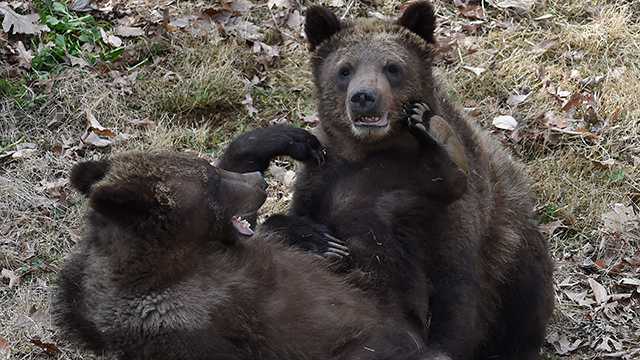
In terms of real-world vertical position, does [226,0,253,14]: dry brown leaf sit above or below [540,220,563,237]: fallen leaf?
below

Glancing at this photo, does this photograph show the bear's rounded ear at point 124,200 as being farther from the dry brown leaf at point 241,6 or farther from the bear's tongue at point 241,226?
the dry brown leaf at point 241,6

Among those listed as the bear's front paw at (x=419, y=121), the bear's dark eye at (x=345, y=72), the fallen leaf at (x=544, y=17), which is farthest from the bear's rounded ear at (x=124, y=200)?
the fallen leaf at (x=544, y=17)

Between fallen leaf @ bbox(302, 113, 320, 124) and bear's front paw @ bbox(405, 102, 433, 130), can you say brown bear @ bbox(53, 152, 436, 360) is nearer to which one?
bear's front paw @ bbox(405, 102, 433, 130)

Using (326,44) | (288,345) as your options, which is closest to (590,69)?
(326,44)

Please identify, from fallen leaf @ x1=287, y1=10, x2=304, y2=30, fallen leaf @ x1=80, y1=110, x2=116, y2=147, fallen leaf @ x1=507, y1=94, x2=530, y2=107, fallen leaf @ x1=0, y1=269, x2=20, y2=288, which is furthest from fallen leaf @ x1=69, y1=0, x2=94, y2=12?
fallen leaf @ x1=507, y1=94, x2=530, y2=107

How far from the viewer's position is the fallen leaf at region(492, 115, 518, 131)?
32.8 feet

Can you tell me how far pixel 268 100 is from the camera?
416 inches

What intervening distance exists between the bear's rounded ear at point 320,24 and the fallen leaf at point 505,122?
9.46 feet

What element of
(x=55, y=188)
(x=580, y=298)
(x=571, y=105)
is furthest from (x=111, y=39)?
(x=580, y=298)

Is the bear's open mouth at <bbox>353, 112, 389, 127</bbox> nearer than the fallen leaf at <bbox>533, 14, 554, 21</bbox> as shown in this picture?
Yes

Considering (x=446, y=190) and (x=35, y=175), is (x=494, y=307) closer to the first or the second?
(x=446, y=190)

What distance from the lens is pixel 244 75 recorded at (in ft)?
35.2

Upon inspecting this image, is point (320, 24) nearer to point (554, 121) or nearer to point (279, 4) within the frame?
point (554, 121)

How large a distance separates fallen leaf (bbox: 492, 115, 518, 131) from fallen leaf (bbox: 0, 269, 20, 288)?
14.6 feet
